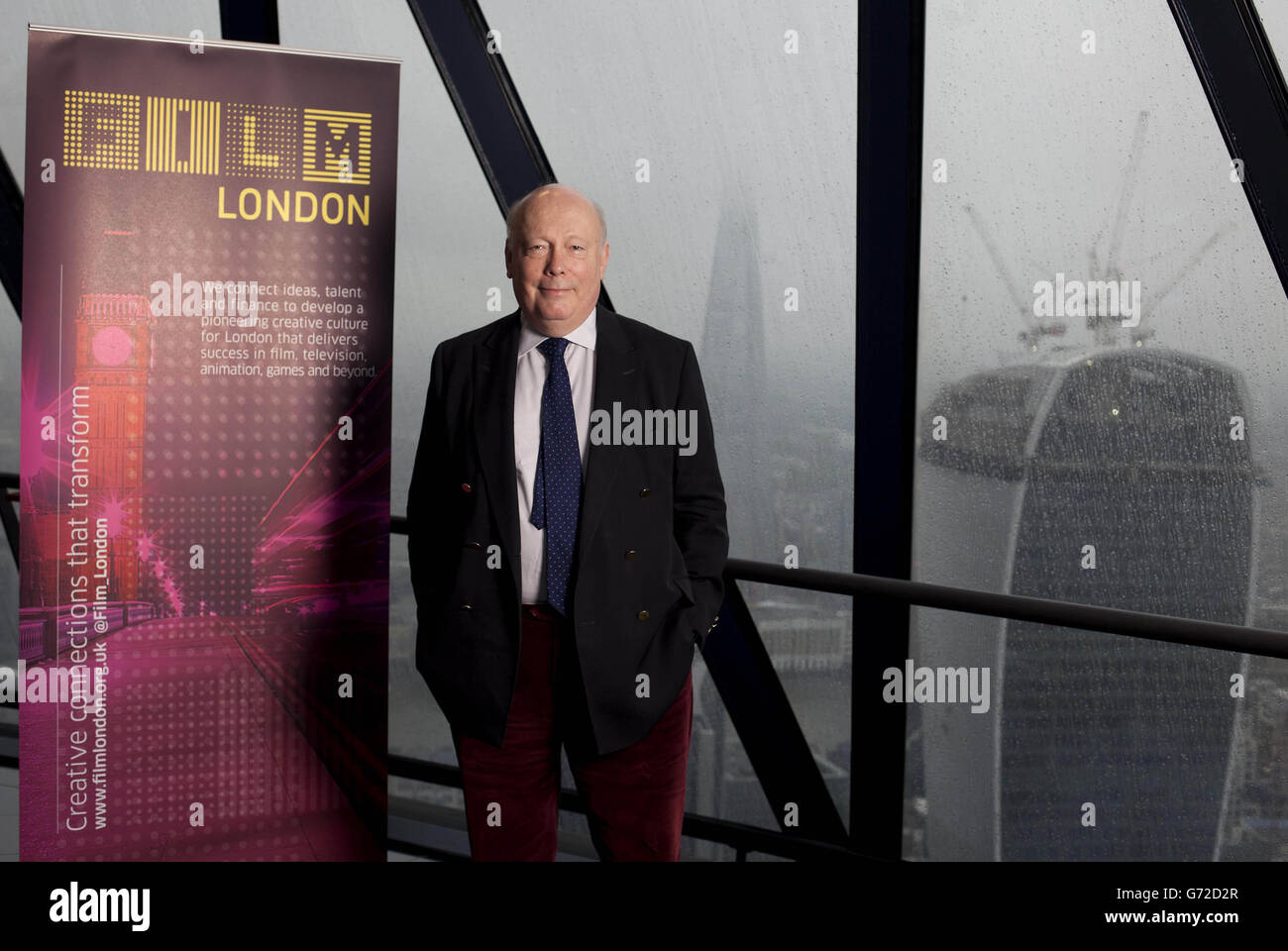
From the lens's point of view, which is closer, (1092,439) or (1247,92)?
(1247,92)

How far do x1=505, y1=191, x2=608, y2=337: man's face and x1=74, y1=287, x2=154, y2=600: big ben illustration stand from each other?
3.11ft

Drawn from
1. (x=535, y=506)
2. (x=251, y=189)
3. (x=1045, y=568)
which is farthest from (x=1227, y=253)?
(x=251, y=189)

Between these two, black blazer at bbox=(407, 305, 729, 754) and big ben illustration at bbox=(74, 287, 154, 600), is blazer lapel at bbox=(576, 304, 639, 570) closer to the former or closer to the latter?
black blazer at bbox=(407, 305, 729, 754)

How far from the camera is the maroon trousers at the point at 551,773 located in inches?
73.1

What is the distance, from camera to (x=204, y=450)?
224 centimetres

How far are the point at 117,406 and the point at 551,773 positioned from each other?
1.30m

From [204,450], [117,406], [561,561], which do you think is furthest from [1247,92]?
[117,406]

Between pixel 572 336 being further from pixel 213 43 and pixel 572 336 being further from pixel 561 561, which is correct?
pixel 213 43

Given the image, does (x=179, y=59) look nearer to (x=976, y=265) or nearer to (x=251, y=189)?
(x=251, y=189)

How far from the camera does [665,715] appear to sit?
1.90 metres

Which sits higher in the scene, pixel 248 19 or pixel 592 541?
pixel 248 19

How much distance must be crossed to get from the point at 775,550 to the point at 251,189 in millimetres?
1757

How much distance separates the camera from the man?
1840 millimetres

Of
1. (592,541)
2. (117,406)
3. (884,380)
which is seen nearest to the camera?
(592,541)
